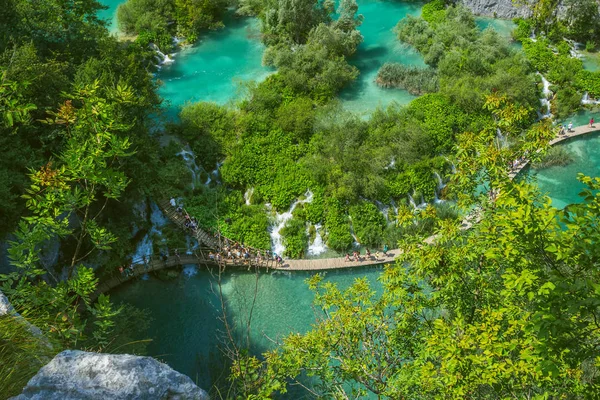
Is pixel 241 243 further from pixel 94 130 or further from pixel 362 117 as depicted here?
pixel 94 130

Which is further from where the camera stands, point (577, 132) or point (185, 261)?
point (577, 132)

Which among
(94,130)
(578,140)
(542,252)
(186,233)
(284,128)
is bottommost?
(578,140)

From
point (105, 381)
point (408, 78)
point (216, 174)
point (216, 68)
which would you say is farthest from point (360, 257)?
point (216, 68)

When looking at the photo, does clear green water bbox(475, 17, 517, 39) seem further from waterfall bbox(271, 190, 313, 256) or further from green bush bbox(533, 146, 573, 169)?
waterfall bbox(271, 190, 313, 256)

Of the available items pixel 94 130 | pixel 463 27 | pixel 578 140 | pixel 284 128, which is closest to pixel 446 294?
pixel 94 130

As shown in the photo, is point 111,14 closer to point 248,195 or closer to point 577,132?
point 248,195

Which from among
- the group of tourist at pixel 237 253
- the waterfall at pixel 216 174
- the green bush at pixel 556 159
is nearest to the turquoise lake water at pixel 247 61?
the waterfall at pixel 216 174
